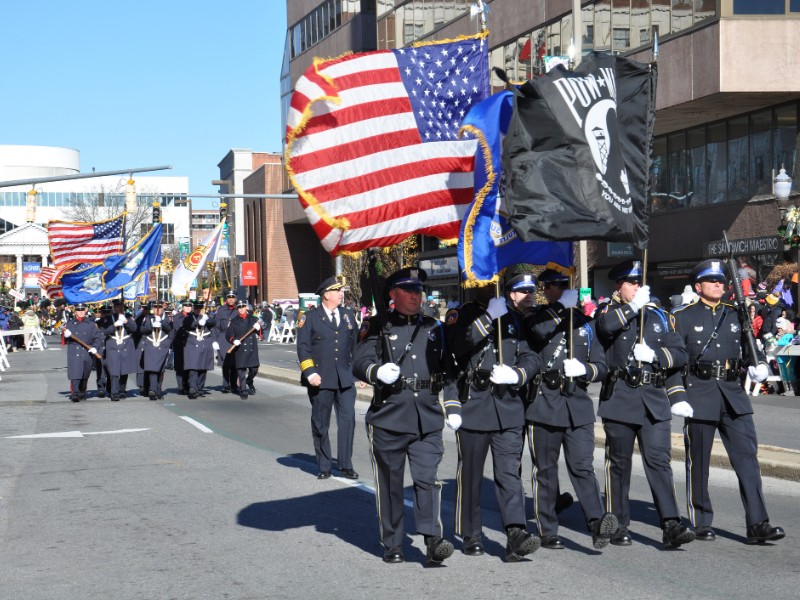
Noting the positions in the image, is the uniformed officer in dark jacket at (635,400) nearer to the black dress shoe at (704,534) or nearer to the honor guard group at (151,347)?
the black dress shoe at (704,534)

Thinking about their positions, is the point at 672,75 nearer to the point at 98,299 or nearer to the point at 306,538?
the point at 98,299

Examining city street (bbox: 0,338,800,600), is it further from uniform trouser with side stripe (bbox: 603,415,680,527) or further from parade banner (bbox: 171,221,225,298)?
parade banner (bbox: 171,221,225,298)

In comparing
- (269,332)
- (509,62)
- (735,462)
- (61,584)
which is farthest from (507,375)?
(269,332)

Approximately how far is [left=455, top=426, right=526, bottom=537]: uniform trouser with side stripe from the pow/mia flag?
1347mm

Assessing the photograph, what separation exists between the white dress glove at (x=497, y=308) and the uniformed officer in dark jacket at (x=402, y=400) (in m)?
0.44

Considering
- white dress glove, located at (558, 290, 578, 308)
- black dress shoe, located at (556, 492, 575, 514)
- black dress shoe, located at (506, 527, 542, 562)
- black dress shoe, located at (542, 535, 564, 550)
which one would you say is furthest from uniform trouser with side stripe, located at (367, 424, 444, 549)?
black dress shoe, located at (556, 492, 575, 514)

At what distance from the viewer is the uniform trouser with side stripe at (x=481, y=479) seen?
725cm

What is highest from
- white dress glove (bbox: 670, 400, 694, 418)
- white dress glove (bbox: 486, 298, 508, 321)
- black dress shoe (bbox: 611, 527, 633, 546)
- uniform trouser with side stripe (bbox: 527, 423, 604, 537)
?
white dress glove (bbox: 486, 298, 508, 321)

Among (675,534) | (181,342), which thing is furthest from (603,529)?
(181,342)

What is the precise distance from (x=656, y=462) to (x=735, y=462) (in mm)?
557

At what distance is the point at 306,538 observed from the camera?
326 inches

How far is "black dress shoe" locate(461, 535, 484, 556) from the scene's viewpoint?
747 centimetres

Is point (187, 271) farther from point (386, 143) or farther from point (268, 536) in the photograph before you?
point (386, 143)

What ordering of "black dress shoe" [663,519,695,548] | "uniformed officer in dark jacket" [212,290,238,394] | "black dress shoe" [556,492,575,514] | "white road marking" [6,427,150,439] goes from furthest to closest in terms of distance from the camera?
"uniformed officer in dark jacket" [212,290,238,394] → "white road marking" [6,427,150,439] → "black dress shoe" [556,492,575,514] → "black dress shoe" [663,519,695,548]
